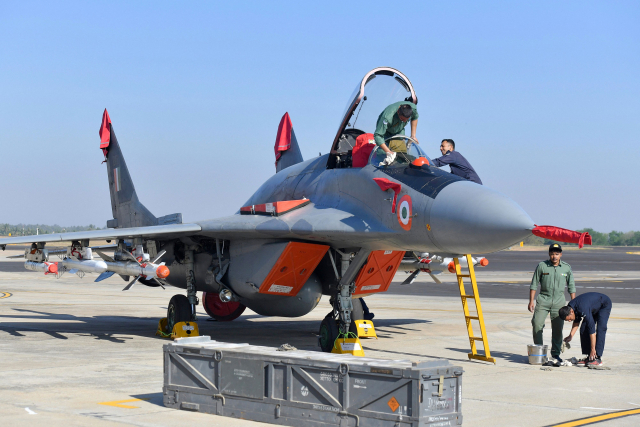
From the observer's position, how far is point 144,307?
2200cm

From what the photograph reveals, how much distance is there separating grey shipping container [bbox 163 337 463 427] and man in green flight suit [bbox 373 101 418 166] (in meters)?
4.98

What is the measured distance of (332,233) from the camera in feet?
35.1

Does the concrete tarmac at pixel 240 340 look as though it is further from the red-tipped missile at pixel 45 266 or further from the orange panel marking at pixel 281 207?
the orange panel marking at pixel 281 207

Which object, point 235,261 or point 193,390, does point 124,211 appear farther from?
point 193,390

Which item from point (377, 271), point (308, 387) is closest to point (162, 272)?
point (377, 271)

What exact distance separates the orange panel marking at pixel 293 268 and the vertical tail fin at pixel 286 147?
5.48 m

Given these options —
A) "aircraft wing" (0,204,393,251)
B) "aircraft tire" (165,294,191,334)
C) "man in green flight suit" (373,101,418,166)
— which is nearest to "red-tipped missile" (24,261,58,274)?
"aircraft wing" (0,204,393,251)

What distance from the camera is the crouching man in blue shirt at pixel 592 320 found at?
10.3 m

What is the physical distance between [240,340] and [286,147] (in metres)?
5.49

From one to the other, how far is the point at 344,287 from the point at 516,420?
540cm

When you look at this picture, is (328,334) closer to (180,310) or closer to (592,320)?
(180,310)

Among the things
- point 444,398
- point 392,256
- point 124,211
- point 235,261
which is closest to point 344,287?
point 392,256

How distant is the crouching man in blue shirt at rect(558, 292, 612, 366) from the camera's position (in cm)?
1033

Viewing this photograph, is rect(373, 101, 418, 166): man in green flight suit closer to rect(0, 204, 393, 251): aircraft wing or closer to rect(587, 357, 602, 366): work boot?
rect(0, 204, 393, 251): aircraft wing
